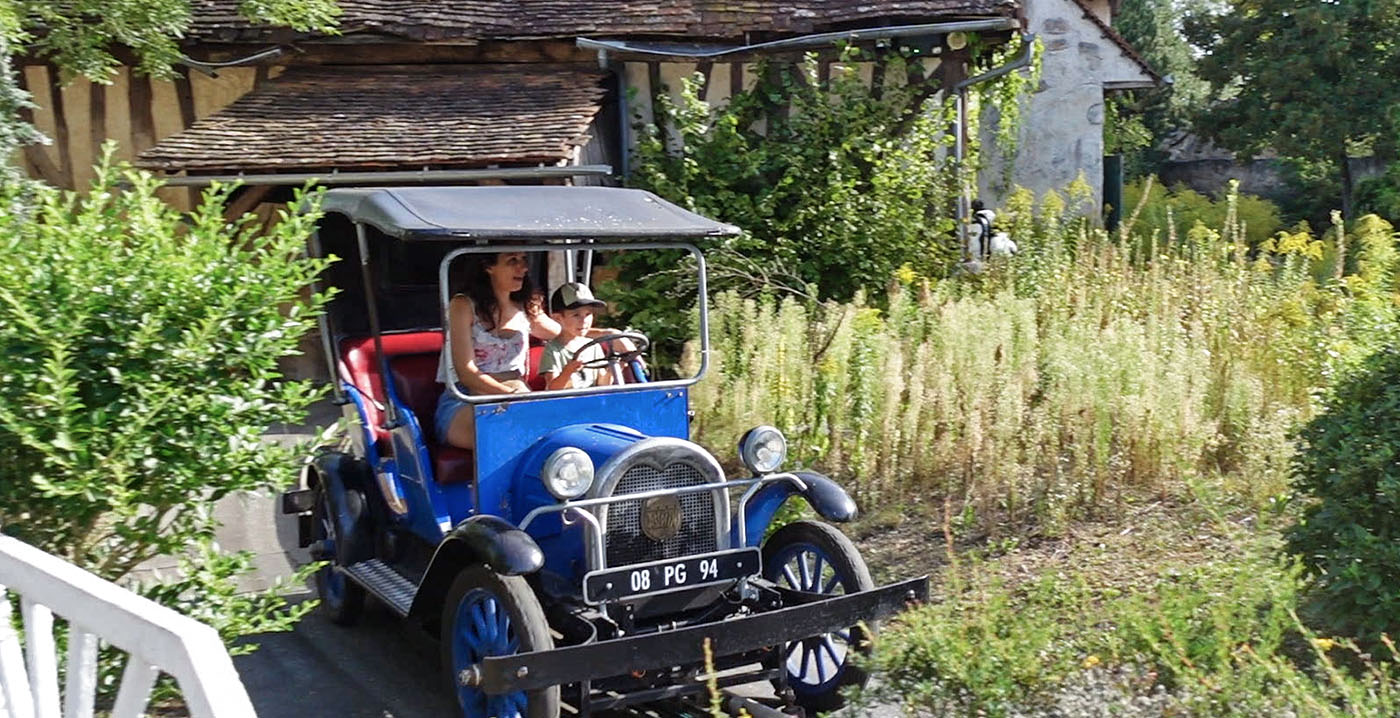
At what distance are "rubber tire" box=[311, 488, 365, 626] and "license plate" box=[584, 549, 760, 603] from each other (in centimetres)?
203

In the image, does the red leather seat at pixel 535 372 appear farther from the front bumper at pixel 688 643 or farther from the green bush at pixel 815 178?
the green bush at pixel 815 178

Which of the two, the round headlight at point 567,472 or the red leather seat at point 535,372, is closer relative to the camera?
the round headlight at point 567,472

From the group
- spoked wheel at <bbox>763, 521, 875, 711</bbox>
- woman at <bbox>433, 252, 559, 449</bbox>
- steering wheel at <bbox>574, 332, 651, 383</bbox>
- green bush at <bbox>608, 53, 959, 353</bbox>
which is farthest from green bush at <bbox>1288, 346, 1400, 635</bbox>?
green bush at <bbox>608, 53, 959, 353</bbox>

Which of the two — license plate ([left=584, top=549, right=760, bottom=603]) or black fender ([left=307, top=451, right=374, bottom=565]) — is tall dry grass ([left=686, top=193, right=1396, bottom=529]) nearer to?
black fender ([left=307, top=451, right=374, bottom=565])

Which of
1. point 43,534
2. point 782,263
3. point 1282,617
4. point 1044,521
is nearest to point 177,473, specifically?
point 43,534

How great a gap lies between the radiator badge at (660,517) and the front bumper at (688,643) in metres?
0.52

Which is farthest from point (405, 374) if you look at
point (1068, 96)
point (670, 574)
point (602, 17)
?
point (1068, 96)

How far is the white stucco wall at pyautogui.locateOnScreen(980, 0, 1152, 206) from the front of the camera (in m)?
21.9

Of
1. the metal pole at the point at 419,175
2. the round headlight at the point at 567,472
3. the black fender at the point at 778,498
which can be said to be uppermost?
the metal pole at the point at 419,175

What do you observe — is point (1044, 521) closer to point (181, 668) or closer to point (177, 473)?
point (177, 473)

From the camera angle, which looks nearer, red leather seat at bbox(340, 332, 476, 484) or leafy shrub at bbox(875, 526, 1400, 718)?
leafy shrub at bbox(875, 526, 1400, 718)

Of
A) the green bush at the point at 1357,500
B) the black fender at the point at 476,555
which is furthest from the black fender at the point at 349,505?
the green bush at the point at 1357,500

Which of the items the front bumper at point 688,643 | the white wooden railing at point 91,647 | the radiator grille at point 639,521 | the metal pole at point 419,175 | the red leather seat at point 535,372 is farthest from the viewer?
the metal pole at point 419,175

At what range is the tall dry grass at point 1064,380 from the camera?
7074 millimetres
